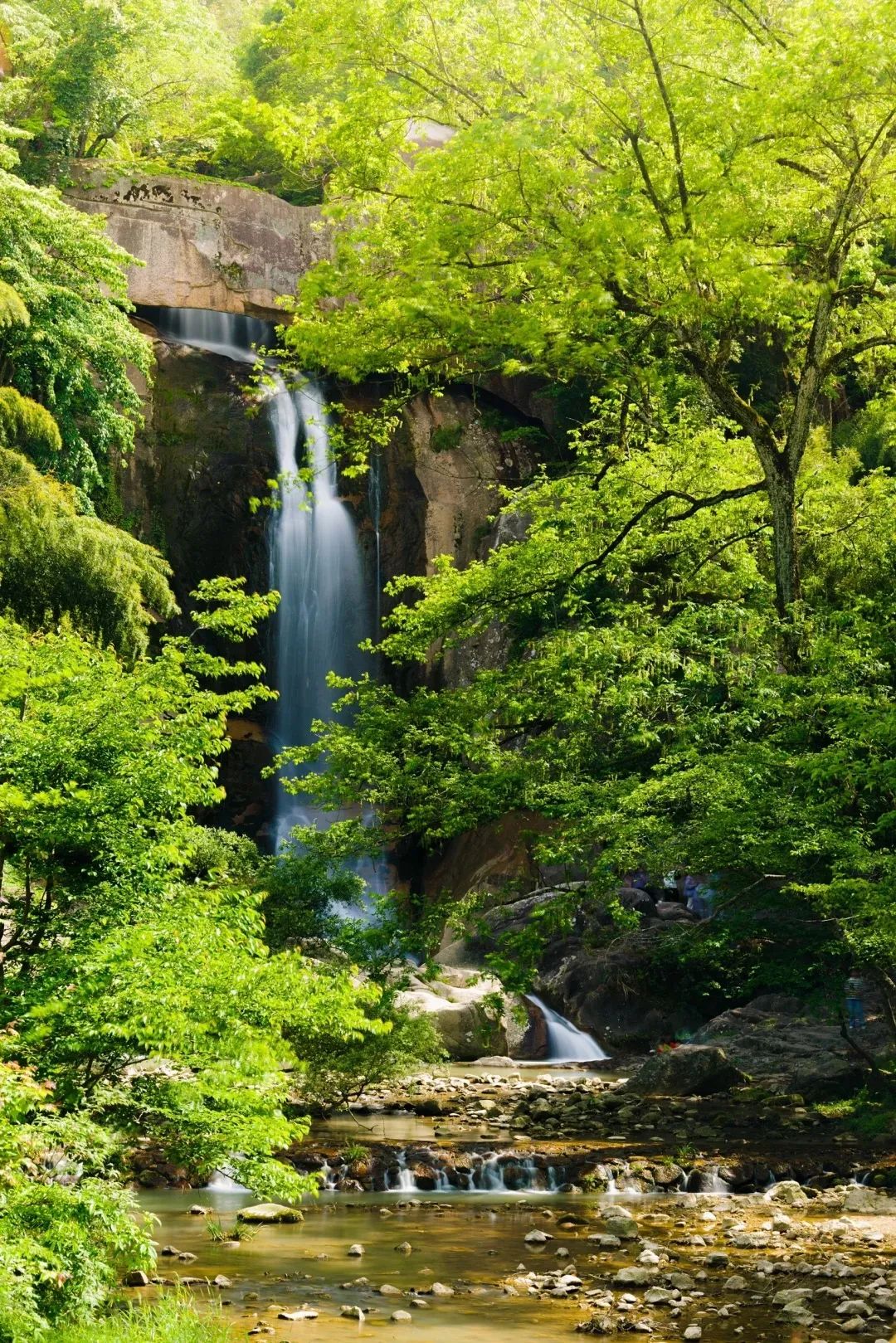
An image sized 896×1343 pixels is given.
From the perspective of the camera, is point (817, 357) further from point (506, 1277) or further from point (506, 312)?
point (506, 1277)

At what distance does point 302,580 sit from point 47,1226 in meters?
25.6

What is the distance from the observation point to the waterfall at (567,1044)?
71.7 ft

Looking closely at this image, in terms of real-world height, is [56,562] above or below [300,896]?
above

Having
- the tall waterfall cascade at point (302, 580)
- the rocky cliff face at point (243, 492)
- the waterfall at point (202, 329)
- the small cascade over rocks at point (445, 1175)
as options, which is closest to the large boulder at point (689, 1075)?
the small cascade over rocks at point (445, 1175)

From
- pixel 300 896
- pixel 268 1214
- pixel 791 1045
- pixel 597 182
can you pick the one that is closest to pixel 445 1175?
pixel 268 1214

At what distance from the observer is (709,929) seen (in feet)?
51.2

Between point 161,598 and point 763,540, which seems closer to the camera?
point 763,540

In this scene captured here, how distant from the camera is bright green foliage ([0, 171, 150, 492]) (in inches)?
800

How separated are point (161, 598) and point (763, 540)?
8.71 metres

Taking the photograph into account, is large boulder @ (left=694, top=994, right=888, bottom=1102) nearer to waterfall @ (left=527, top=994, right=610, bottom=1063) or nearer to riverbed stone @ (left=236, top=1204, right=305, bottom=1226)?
waterfall @ (left=527, top=994, right=610, bottom=1063)

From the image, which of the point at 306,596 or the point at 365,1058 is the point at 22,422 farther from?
the point at 306,596

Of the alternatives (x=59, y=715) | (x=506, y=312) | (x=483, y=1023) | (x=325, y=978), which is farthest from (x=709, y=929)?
(x=59, y=715)

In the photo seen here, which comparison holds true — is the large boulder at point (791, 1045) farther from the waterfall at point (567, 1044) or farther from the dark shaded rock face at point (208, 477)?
the dark shaded rock face at point (208, 477)

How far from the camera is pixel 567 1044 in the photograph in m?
22.2
